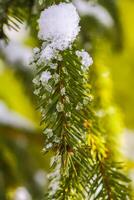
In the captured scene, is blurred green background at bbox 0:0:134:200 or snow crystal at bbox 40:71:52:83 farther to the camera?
blurred green background at bbox 0:0:134:200

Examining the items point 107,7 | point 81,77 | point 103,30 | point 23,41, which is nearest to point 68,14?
point 81,77

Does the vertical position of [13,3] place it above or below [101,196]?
above

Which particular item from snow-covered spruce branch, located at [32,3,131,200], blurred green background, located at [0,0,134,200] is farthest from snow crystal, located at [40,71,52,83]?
blurred green background, located at [0,0,134,200]

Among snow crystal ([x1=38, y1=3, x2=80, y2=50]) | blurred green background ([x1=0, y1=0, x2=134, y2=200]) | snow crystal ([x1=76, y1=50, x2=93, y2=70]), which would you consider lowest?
snow crystal ([x1=76, y1=50, x2=93, y2=70])

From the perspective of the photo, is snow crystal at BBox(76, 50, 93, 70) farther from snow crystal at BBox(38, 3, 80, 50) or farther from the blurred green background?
the blurred green background

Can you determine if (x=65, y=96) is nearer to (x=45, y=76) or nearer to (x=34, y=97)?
(x=45, y=76)

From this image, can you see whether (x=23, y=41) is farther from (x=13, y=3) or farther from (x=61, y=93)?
(x=61, y=93)

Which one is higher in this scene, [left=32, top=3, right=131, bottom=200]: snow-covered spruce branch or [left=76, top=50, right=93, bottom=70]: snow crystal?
[left=76, top=50, right=93, bottom=70]: snow crystal

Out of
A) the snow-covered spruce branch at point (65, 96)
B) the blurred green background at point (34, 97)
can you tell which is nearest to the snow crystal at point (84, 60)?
the snow-covered spruce branch at point (65, 96)
